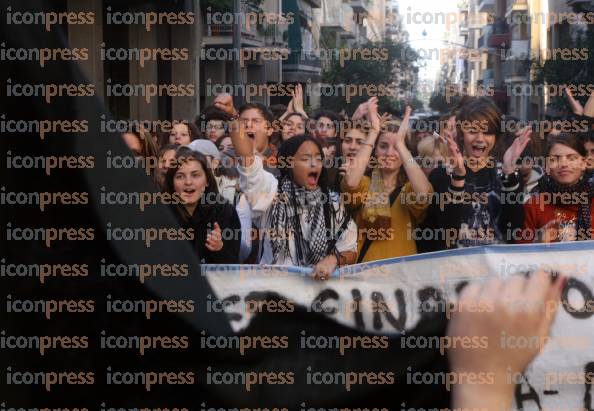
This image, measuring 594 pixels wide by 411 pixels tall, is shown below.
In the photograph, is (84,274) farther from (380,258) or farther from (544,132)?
(544,132)

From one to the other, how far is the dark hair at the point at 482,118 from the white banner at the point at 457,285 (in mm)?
1156

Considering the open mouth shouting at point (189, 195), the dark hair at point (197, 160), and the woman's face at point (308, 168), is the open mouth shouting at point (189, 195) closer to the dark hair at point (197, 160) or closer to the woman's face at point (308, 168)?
the dark hair at point (197, 160)

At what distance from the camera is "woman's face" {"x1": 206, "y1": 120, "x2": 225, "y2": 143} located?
5.47m

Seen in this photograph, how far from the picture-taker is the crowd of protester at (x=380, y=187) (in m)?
4.15

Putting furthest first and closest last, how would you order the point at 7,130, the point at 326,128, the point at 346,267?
the point at 326,128, the point at 346,267, the point at 7,130

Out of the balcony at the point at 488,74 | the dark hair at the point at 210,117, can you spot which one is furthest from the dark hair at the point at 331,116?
the balcony at the point at 488,74

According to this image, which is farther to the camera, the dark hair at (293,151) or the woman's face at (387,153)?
the woman's face at (387,153)

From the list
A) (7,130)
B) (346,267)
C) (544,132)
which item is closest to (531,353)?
(7,130)

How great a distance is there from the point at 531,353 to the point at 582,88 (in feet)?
14.6

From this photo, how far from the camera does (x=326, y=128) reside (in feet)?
17.6

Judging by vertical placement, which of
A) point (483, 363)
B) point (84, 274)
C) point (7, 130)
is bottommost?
point (483, 363)

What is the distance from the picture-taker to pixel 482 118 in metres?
4.62

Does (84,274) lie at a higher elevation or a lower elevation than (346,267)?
higher

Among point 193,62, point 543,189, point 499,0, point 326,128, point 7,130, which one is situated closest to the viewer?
point 7,130
